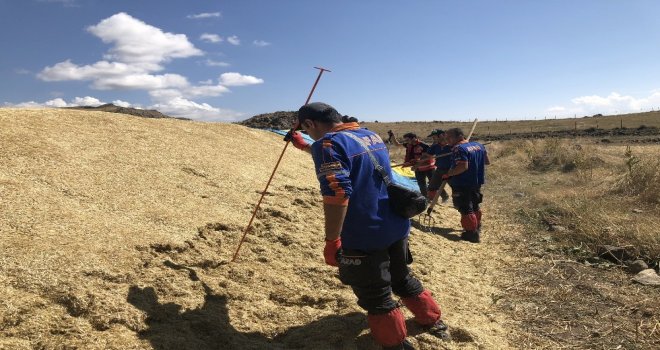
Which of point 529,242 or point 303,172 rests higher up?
point 303,172

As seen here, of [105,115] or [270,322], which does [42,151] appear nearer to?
[105,115]

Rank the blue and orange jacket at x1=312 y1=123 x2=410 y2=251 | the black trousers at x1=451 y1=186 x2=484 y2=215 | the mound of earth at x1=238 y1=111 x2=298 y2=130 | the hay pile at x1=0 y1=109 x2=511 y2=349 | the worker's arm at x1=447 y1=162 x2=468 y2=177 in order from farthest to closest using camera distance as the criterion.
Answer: the mound of earth at x1=238 y1=111 x2=298 y2=130, the black trousers at x1=451 y1=186 x2=484 y2=215, the worker's arm at x1=447 y1=162 x2=468 y2=177, the hay pile at x1=0 y1=109 x2=511 y2=349, the blue and orange jacket at x1=312 y1=123 x2=410 y2=251

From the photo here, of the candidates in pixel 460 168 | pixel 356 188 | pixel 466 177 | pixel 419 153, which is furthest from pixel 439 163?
pixel 356 188

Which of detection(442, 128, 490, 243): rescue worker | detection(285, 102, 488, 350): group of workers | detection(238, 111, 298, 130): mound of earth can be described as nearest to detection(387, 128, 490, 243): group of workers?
detection(442, 128, 490, 243): rescue worker

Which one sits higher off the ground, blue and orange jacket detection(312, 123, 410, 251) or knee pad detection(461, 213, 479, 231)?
blue and orange jacket detection(312, 123, 410, 251)

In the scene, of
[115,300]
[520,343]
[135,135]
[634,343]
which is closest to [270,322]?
Result: [115,300]

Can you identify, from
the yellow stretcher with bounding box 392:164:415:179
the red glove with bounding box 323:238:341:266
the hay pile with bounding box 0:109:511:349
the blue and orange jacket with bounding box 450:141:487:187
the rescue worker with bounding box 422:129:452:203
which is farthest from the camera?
the yellow stretcher with bounding box 392:164:415:179

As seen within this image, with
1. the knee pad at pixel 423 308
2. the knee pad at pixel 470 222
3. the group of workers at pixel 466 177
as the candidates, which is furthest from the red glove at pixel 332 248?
the knee pad at pixel 470 222

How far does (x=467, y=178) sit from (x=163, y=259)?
14.5 ft

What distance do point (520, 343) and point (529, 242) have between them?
3.24 meters

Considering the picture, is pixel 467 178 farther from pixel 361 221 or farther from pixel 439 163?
pixel 361 221

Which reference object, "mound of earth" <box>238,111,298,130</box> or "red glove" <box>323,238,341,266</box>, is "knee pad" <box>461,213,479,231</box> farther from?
"mound of earth" <box>238,111,298,130</box>

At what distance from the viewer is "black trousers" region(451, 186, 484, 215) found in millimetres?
6574

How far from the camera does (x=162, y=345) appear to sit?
2742 millimetres
